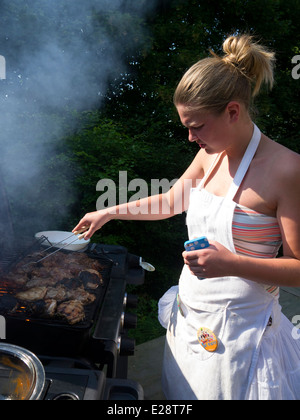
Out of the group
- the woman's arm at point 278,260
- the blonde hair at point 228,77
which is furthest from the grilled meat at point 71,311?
the blonde hair at point 228,77

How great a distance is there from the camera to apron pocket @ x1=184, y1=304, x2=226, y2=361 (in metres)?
1.59

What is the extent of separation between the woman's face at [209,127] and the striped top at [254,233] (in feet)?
1.05

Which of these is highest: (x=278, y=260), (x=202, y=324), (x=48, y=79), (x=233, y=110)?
(x=48, y=79)

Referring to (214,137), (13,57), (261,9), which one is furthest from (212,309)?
(261,9)

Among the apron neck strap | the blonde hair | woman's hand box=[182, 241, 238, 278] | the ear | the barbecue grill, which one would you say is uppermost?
the blonde hair

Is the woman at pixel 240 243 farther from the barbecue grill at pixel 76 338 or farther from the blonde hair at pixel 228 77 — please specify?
the barbecue grill at pixel 76 338

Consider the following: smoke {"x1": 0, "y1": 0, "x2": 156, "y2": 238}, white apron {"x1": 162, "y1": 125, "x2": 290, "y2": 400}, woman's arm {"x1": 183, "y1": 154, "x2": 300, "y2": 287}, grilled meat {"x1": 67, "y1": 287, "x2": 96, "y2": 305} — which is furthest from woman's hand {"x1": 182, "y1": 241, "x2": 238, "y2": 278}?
smoke {"x1": 0, "y1": 0, "x2": 156, "y2": 238}

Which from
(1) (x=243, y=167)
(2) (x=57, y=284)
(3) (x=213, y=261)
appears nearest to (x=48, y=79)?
(2) (x=57, y=284)

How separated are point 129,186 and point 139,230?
734mm

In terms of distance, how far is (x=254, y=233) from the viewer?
1.52 m

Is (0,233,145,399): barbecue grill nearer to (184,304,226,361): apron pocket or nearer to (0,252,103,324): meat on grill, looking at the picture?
(0,252,103,324): meat on grill

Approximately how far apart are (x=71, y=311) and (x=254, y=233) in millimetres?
1022

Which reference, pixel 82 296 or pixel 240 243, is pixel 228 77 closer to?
pixel 240 243

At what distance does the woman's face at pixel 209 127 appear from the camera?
1.52 meters
